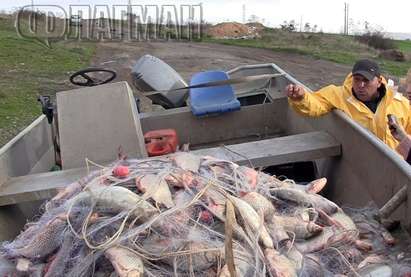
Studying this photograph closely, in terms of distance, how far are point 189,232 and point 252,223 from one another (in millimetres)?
348

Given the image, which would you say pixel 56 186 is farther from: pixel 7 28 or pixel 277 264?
pixel 7 28

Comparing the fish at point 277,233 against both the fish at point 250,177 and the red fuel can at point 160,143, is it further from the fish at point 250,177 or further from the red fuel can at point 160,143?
the red fuel can at point 160,143

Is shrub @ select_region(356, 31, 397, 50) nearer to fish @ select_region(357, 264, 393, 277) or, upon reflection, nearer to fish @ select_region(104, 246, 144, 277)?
fish @ select_region(357, 264, 393, 277)

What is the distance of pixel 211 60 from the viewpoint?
24438 millimetres

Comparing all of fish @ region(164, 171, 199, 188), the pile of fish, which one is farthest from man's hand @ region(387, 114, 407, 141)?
fish @ region(164, 171, 199, 188)

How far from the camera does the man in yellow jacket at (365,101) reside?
5.22 metres

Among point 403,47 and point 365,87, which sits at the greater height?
point 365,87

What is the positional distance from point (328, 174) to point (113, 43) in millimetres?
28296

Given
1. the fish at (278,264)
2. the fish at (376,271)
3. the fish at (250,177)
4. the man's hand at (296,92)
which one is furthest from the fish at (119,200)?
the man's hand at (296,92)

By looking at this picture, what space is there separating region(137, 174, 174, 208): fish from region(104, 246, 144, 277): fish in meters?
0.43

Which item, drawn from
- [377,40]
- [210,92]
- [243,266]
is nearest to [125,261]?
[243,266]

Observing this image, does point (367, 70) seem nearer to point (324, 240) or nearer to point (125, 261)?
point (324, 240)

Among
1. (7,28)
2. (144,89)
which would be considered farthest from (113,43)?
(144,89)

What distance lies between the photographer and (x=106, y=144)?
511 centimetres
